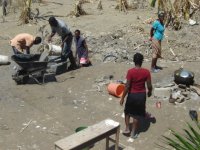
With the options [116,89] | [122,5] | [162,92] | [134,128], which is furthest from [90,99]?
[122,5]

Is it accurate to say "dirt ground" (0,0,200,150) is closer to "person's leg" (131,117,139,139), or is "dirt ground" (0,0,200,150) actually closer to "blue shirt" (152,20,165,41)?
"person's leg" (131,117,139,139)

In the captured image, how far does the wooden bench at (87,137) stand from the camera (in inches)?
264

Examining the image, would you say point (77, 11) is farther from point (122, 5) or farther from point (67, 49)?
point (67, 49)

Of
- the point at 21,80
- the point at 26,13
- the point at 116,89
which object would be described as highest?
the point at 26,13

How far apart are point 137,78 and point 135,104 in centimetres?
52

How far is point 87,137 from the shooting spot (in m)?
6.95

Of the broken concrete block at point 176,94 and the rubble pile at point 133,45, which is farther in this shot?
the rubble pile at point 133,45

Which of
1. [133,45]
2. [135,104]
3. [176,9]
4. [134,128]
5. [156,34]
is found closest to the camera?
[135,104]

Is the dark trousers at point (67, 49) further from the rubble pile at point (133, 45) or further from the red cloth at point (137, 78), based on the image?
the red cloth at point (137, 78)

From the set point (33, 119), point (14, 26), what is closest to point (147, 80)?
point (33, 119)

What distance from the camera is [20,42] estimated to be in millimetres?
11109

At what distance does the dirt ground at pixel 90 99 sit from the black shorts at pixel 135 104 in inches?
24.0

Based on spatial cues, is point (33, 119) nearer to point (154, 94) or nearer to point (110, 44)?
point (154, 94)

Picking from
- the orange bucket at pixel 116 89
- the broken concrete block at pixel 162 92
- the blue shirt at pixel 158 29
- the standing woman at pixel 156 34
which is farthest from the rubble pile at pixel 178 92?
the blue shirt at pixel 158 29
